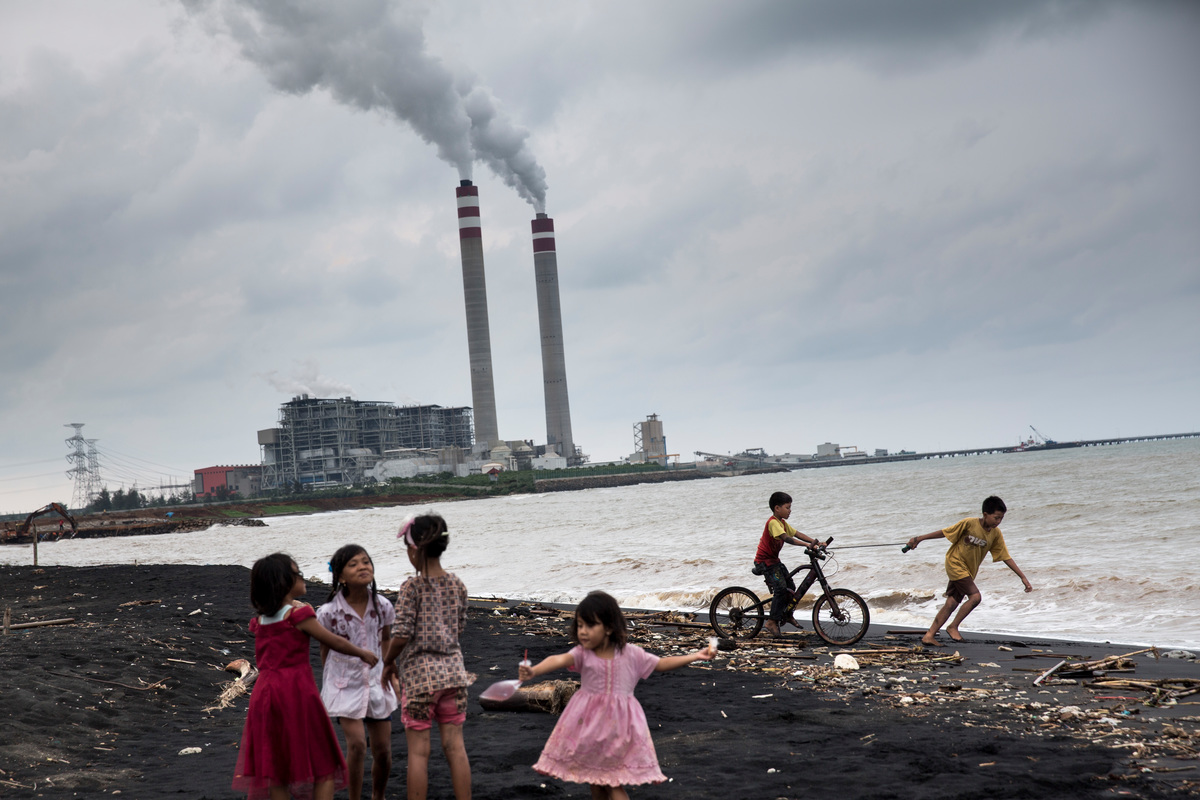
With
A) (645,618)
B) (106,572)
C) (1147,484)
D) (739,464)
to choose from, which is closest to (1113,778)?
(645,618)

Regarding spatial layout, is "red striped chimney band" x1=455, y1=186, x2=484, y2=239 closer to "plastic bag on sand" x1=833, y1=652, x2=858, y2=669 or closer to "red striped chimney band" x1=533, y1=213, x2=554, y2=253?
"red striped chimney band" x1=533, y1=213, x2=554, y2=253

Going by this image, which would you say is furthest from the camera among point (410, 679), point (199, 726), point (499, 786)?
point (199, 726)

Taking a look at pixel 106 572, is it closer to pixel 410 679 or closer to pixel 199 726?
pixel 199 726

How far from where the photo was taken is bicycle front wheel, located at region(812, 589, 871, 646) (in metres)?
9.86

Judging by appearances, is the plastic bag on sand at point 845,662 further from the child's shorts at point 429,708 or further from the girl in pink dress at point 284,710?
the girl in pink dress at point 284,710

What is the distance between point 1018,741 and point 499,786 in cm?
328

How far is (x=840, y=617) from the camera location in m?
9.84

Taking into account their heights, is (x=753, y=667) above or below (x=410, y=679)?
below

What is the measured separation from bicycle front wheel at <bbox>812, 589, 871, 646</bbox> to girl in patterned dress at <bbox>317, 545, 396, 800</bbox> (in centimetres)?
623

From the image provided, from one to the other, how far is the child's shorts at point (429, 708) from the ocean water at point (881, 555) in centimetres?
657

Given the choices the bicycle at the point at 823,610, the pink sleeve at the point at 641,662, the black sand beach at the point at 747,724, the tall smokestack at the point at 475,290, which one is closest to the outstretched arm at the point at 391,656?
the pink sleeve at the point at 641,662

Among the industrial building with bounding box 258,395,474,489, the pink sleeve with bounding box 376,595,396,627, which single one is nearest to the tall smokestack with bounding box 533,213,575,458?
the industrial building with bounding box 258,395,474,489

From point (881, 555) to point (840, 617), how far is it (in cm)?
1124

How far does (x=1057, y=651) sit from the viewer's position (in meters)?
9.05
